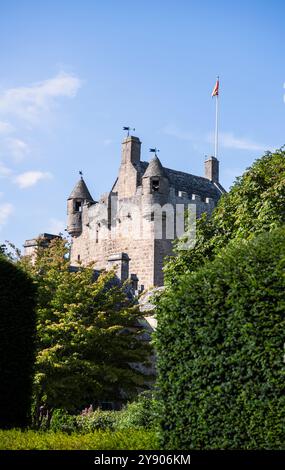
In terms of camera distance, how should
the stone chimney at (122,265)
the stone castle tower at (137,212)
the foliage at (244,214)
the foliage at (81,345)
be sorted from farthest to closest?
the stone castle tower at (137,212), the stone chimney at (122,265), the foliage at (81,345), the foliage at (244,214)

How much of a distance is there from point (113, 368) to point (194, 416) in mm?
13994

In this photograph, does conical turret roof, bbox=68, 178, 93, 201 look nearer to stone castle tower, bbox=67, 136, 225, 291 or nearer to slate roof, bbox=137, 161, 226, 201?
stone castle tower, bbox=67, 136, 225, 291

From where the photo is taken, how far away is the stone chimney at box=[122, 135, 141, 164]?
5709 centimetres

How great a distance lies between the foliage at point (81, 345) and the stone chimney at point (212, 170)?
35.5 metres

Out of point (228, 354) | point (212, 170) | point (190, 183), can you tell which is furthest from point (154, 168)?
point (228, 354)

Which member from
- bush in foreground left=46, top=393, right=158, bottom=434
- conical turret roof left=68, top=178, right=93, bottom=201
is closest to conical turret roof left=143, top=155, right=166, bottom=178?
conical turret roof left=68, top=178, right=93, bottom=201

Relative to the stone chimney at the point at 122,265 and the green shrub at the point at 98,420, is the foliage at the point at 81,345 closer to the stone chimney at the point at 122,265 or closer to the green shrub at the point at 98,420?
the green shrub at the point at 98,420

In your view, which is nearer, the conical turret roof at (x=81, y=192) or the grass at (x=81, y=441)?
the grass at (x=81, y=441)

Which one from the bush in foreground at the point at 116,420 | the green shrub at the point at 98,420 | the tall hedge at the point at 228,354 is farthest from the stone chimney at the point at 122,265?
the tall hedge at the point at 228,354

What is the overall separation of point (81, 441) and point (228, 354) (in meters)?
3.01

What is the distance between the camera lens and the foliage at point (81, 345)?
84.9 feet

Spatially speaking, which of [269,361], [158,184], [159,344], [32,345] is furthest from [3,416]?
[158,184]

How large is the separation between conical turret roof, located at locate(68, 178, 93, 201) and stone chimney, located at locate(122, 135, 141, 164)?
4.71m
